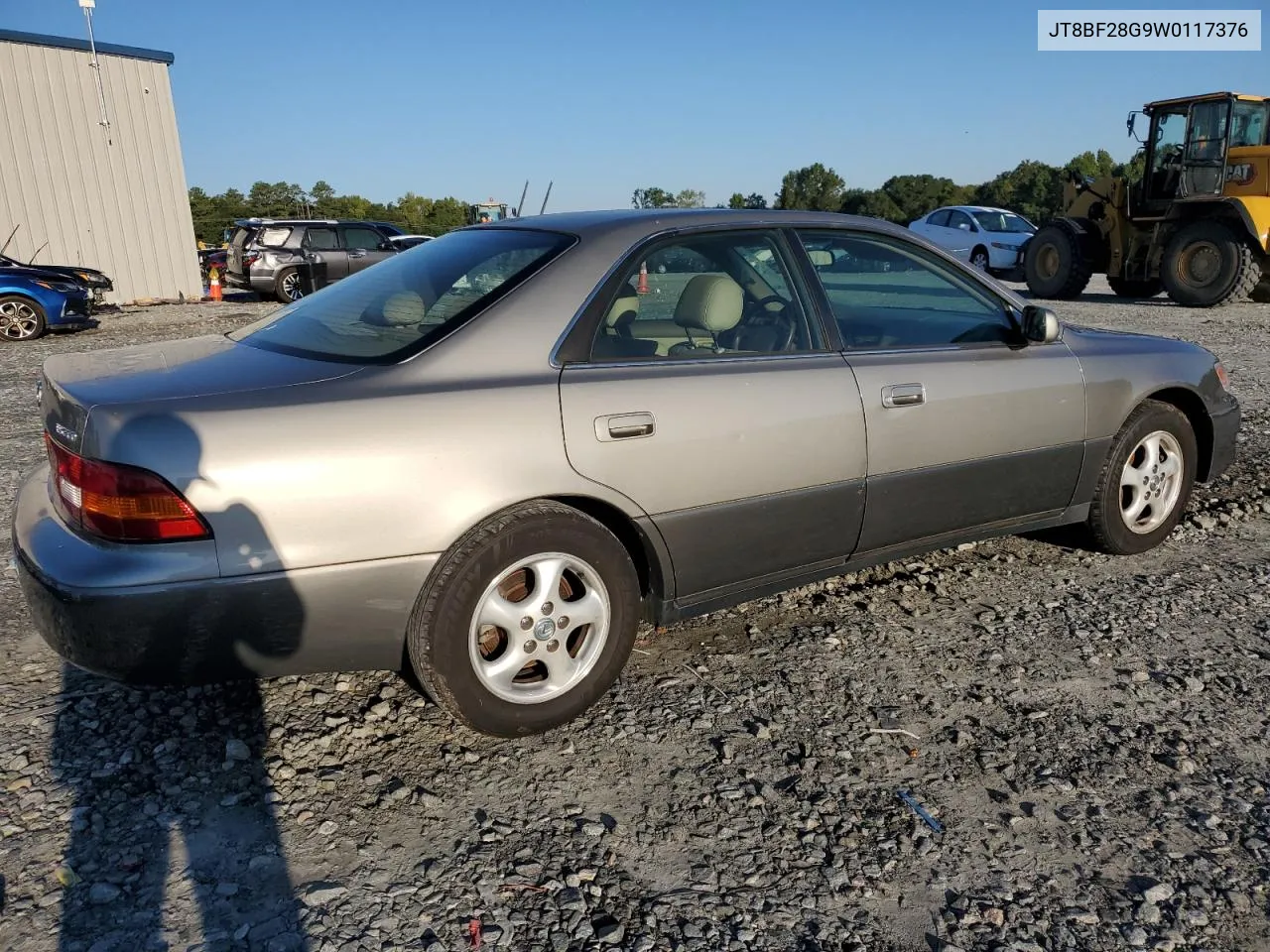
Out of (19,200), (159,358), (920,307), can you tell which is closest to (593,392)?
(159,358)

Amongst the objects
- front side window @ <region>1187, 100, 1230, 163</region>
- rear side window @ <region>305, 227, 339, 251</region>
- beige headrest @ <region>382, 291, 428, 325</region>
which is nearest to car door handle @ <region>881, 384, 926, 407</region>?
beige headrest @ <region>382, 291, 428, 325</region>

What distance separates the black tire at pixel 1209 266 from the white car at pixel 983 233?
558 centimetres

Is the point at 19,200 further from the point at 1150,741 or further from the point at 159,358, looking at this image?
the point at 1150,741

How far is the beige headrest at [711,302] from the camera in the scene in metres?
3.19

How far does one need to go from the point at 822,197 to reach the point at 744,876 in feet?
230

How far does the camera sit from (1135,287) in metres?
16.9

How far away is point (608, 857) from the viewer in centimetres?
229

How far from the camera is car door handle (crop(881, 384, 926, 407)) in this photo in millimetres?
3271

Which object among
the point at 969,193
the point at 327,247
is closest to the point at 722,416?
the point at 327,247

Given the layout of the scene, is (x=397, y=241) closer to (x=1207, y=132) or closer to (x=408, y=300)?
(x=1207, y=132)

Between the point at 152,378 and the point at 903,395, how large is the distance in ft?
7.76

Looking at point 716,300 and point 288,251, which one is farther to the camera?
point 288,251

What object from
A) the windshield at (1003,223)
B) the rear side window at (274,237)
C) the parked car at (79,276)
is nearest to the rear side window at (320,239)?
the rear side window at (274,237)

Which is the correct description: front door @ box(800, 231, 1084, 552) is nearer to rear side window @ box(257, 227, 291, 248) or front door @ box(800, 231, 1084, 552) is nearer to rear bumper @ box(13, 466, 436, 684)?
rear bumper @ box(13, 466, 436, 684)
